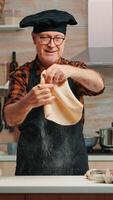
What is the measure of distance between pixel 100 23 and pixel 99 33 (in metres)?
0.07

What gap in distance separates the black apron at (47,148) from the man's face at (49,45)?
13 centimetres

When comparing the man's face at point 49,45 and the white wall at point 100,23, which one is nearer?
the man's face at point 49,45

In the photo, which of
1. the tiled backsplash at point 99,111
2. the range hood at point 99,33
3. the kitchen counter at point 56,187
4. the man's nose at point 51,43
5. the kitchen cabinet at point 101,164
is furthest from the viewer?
the tiled backsplash at point 99,111

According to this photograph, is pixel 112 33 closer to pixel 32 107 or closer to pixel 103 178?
pixel 32 107

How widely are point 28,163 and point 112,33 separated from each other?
1.60 m

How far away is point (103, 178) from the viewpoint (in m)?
1.80

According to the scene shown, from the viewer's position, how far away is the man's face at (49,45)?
2.40 m

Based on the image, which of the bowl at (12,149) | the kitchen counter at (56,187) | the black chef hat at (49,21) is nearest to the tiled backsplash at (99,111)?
the bowl at (12,149)

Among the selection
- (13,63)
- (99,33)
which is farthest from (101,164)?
(13,63)

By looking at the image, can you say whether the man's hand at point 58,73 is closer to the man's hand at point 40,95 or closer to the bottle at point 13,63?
the man's hand at point 40,95

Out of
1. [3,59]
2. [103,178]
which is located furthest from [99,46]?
[103,178]

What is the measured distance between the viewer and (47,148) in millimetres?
2328
